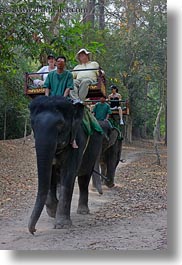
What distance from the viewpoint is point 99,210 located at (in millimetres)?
5680

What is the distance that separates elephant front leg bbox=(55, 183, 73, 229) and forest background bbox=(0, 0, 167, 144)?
2.57m

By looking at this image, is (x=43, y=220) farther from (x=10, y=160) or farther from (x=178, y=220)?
(x=10, y=160)

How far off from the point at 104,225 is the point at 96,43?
133 inches

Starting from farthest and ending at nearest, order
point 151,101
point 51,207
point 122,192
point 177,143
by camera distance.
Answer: point 151,101, point 122,192, point 51,207, point 177,143

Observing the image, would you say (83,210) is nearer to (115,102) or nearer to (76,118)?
(76,118)

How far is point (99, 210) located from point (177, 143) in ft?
8.53

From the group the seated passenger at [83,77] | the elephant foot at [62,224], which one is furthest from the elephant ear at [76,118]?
the elephant foot at [62,224]

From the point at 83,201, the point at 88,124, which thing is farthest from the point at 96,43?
the point at 83,201

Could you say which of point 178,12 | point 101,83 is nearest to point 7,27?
point 101,83

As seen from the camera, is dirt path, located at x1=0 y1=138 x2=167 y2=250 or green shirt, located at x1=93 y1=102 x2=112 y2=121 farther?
green shirt, located at x1=93 y1=102 x2=112 y2=121

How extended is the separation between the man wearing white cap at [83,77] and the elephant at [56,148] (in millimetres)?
340

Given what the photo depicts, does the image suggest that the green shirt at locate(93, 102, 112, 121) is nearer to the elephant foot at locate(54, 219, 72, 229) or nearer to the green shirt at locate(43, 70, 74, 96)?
the green shirt at locate(43, 70, 74, 96)

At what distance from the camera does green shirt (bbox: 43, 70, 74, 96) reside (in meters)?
4.54

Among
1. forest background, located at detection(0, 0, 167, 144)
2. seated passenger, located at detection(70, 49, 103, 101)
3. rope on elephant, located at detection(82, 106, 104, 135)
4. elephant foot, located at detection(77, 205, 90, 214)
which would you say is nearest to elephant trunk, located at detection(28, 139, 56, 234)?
seated passenger, located at detection(70, 49, 103, 101)
